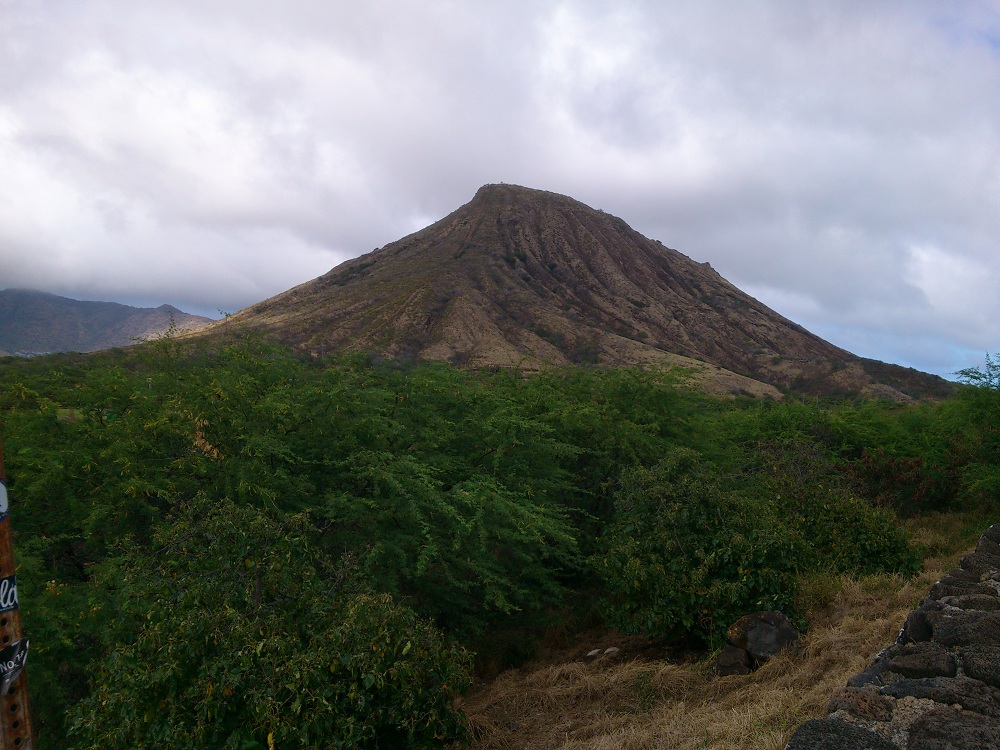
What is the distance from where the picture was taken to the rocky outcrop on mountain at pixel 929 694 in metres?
3.08

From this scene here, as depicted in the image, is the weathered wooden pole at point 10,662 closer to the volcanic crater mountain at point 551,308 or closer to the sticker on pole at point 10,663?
the sticker on pole at point 10,663

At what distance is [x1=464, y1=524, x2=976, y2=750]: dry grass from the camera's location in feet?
17.1

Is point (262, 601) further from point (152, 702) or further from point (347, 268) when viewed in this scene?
point (347, 268)

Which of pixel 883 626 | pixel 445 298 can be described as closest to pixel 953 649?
pixel 883 626

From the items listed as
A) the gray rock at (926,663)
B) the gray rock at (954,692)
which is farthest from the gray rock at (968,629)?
the gray rock at (954,692)

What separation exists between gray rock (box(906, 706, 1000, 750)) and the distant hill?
1203 centimetres

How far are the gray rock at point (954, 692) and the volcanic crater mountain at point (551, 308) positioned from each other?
45.4 m

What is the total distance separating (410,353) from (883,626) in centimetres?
5218

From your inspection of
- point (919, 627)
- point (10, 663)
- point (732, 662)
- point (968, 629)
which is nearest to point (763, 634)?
point (732, 662)

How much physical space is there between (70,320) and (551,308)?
70910mm

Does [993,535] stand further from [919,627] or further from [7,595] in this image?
[7,595]

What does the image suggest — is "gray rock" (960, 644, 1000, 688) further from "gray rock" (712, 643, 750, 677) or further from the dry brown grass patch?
"gray rock" (712, 643, 750, 677)

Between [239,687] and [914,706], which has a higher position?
[914,706]

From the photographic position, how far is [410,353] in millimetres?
57344
